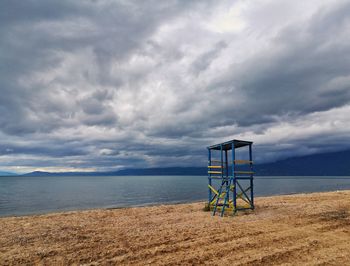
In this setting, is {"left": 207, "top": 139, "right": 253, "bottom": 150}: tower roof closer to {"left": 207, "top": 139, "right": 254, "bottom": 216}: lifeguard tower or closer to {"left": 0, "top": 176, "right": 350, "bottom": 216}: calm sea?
{"left": 207, "top": 139, "right": 254, "bottom": 216}: lifeguard tower

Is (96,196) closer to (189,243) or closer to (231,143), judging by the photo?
(231,143)

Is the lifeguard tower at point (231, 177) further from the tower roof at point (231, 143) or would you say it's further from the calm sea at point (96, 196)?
the calm sea at point (96, 196)

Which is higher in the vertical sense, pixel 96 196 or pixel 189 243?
pixel 189 243

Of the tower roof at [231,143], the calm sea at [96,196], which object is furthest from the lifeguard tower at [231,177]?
the calm sea at [96,196]

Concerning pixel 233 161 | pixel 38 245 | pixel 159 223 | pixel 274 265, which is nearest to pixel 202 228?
pixel 159 223

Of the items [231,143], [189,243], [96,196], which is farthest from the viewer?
[96,196]

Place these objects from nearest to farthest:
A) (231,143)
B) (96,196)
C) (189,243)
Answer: (189,243) → (231,143) → (96,196)

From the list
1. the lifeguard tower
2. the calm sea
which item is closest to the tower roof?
the lifeguard tower

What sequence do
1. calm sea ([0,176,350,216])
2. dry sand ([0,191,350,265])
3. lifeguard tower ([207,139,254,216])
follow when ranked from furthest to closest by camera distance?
calm sea ([0,176,350,216])
lifeguard tower ([207,139,254,216])
dry sand ([0,191,350,265])

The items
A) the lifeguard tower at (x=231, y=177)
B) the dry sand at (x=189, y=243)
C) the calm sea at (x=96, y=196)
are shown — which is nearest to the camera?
the dry sand at (x=189, y=243)

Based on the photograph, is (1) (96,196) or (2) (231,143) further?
(1) (96,196)

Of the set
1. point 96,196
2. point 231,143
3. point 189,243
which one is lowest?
point 96,196

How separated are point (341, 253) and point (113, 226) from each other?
10.2 m

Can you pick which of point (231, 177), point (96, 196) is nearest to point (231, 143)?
point (231, 177)
